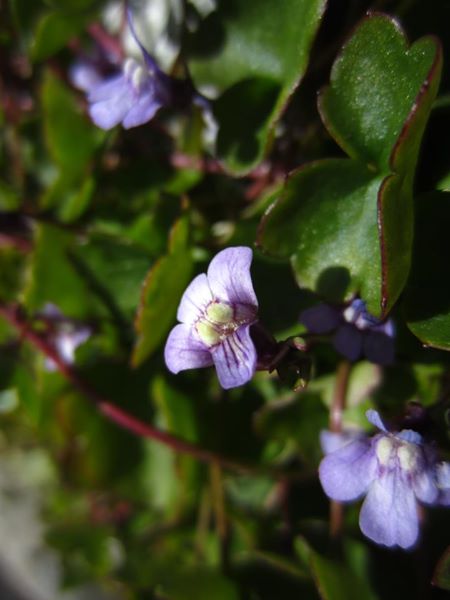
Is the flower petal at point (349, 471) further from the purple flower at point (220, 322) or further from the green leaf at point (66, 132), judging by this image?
the green leaf at point (66, 132)

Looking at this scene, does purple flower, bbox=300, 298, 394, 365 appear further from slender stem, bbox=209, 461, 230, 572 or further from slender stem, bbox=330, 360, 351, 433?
slender stem, bbox=209, 461, 230, 572

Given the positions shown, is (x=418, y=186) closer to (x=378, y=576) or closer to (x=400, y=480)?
(x=400, y=480)

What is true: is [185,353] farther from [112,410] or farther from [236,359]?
[112,410]

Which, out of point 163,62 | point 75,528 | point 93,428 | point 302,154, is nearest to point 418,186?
point 302,154

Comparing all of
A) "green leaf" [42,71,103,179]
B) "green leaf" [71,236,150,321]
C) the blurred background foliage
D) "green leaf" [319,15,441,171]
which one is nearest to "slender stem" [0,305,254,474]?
the blurred background foliage

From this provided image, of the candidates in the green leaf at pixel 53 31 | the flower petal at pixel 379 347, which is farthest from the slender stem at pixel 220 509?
the green leaf at pixel 53 31

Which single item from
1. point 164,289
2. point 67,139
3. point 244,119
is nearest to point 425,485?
point 164,289

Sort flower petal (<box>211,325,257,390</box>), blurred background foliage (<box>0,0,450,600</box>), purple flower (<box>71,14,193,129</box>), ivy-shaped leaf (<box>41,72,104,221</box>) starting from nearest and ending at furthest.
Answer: flower petal (<box>211,325,257,390</box>) < blurred background foliage (<box>0,0,450,600</box>) < purple flower (<box>71,14,193,129</box>) < ivy-shaped leaf (<box>41,72,104,221</box>)
